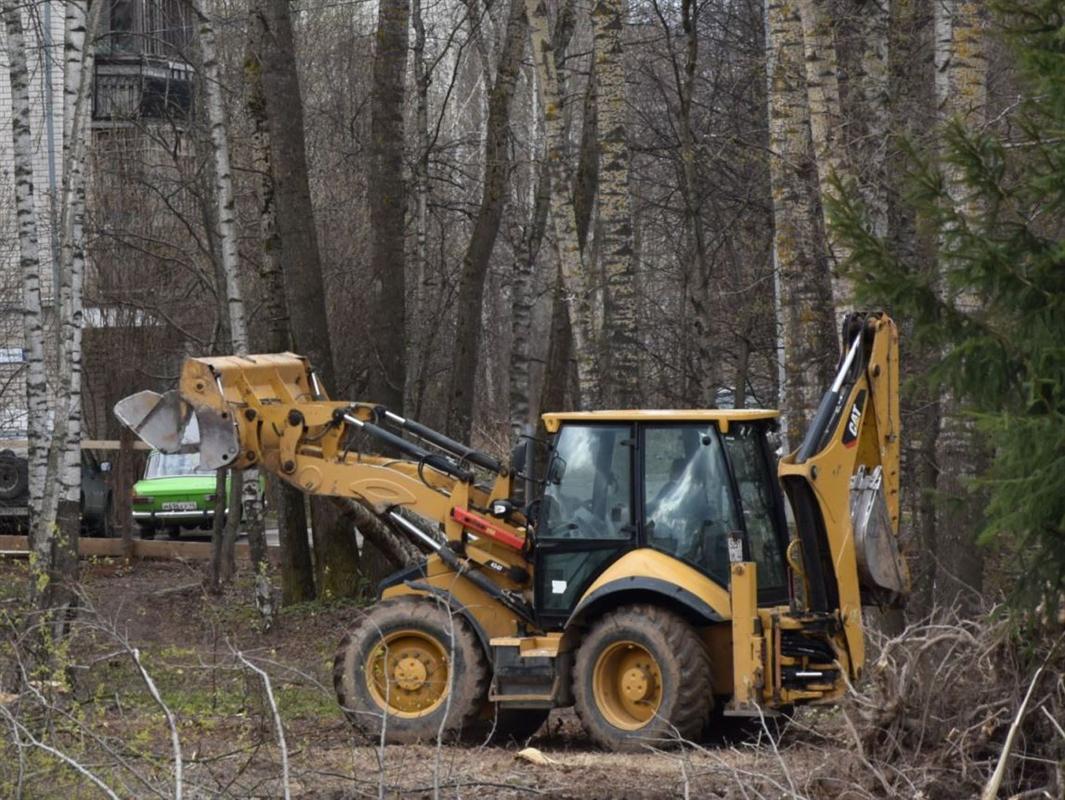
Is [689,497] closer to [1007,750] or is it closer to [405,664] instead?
[405,664]

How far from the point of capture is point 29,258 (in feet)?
44.9

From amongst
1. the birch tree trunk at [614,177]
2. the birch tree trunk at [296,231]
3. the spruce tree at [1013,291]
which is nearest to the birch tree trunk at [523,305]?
the birch tree trunk at [296,231]

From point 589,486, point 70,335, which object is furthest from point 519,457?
point 70,335

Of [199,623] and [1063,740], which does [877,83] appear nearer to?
[1063,740]

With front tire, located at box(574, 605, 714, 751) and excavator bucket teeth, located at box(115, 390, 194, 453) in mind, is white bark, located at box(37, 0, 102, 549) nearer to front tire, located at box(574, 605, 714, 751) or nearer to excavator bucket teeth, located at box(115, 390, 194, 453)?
excavator bucket teeth, located at box(115, 390, 194, 453)

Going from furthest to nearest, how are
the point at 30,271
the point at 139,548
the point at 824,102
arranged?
the point at 139,548 → the point at 30,271 → the point at 824,102

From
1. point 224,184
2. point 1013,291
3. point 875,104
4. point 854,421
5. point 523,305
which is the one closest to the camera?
point 1013,291

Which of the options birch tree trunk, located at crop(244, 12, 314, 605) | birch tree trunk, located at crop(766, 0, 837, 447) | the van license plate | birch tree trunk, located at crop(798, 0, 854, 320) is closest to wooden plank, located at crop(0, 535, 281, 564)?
the van license plate

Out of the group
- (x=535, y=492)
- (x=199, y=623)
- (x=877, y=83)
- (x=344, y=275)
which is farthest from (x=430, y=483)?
(x=344, y=275)

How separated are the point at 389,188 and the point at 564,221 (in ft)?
14.6

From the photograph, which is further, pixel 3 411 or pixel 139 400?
pixel 3 411

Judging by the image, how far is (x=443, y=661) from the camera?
438 inches

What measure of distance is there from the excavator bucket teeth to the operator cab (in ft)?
8.61

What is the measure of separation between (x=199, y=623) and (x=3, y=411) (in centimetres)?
905
